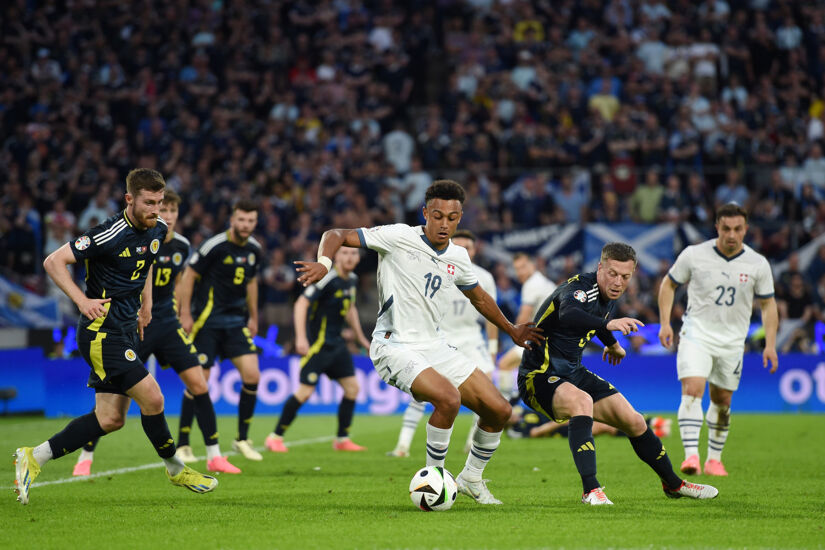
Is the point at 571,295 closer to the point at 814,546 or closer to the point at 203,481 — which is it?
the point at 814,546

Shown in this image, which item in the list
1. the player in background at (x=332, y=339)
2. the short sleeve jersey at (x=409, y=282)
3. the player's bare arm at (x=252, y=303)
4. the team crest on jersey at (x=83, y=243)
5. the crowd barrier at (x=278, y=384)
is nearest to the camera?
the team crest on jersey at (x=83, y=243)

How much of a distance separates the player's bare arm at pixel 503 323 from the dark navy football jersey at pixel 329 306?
4767 mm

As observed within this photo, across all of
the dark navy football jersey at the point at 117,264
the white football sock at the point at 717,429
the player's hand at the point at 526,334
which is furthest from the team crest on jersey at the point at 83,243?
the white football sock at the point at 717,429

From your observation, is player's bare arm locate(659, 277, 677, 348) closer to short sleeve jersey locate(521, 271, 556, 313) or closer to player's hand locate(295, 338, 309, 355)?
short sleeve jersey locate(521, 271, 556, 313)

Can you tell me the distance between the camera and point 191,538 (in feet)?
20.6

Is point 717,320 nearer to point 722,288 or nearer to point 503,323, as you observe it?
point 722,288

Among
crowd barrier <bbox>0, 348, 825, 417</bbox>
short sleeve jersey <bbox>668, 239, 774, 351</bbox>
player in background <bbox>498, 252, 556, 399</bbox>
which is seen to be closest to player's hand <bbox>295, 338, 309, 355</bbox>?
player in background <bbox>498, 252, 556, 399</bbox>

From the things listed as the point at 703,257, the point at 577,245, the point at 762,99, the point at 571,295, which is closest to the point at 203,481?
the point at 571,295

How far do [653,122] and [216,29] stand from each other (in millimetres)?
10816

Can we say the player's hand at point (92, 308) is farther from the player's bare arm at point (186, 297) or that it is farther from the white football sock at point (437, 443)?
the player's bare arm at point (186, 297)

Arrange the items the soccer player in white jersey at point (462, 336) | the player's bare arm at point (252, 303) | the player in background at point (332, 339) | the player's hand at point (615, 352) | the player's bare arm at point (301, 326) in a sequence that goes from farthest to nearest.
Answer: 1. the player in background at point (332, 339)
2. the player's bare arm at point (301, 326)
3. the soccer player in white jersey at point (462, 336)
4. the player's bare arm at point (252, 303)
5. the player's hand at point (615, 352)

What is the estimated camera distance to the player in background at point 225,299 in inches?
429

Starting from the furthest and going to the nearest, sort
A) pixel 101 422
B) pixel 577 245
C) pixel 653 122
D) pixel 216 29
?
pixel 216 29 < pixel 653 122 < pixel 577 245 < pixel 101 422

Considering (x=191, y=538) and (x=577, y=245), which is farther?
(x=577, y=245)
